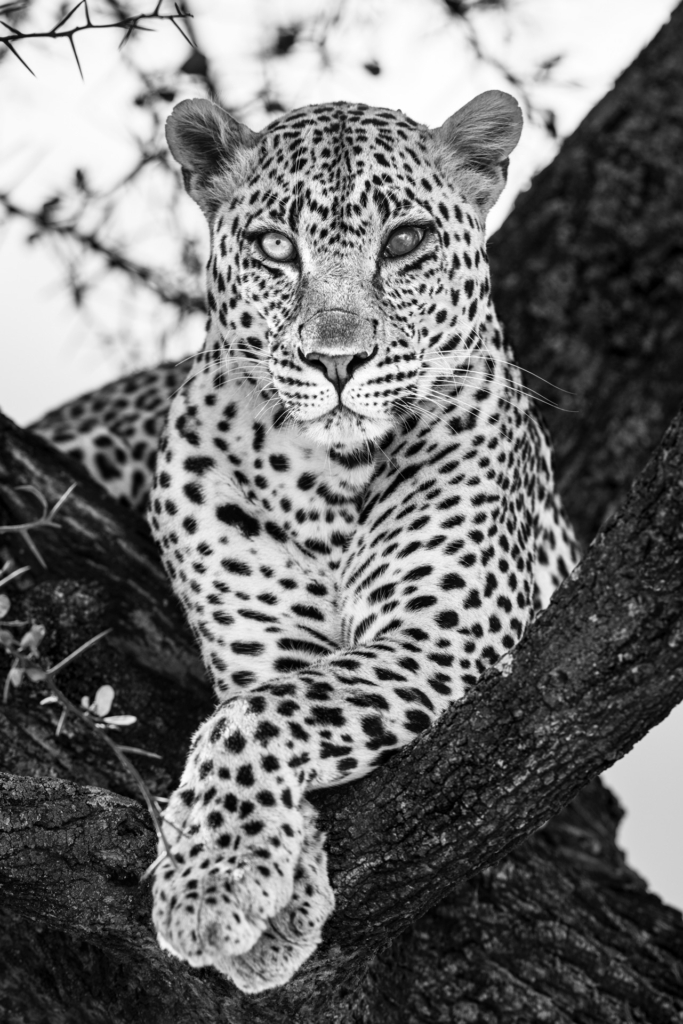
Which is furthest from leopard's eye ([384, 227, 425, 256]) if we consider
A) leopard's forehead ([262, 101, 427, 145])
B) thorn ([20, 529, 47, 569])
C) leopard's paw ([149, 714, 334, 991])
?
leopard's paw ([149, 714, 334, 991])

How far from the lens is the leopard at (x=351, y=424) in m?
4.97

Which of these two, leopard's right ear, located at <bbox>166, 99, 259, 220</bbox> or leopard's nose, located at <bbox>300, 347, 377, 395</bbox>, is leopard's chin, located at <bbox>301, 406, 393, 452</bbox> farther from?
leopard's right ear, located at <bbox>166, 99, 259, 220</bbox>

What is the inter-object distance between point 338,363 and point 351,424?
246 mm

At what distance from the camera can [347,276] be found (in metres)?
5.13

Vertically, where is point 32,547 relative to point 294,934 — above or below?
above

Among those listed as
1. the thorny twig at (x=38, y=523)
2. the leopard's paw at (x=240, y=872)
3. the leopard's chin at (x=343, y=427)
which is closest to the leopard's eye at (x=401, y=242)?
the leopard's chin at (x=343, y=427)

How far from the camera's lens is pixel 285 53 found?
732 cm

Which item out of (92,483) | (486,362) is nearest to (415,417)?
(486,362)

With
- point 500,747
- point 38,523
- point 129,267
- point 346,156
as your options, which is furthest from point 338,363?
point 129,267

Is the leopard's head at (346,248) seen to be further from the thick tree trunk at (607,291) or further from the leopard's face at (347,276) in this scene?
the thick tree trunk at (607,291)

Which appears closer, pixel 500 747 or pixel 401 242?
pixel 500 747

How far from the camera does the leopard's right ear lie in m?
5.67

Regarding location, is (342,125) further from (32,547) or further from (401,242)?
(32,547)

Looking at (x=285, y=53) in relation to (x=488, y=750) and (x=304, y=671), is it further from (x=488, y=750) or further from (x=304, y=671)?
(x=488, y=750)
